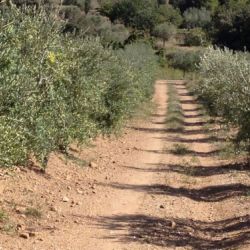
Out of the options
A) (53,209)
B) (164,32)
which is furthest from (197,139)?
(164,32)

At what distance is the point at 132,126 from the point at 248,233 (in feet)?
56.3

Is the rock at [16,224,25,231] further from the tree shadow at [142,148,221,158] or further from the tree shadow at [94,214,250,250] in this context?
the tree shadow at [142,148,221,158]

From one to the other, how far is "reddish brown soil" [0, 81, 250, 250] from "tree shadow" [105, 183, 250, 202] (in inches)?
1.0

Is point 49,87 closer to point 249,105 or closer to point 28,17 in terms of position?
point 28,17

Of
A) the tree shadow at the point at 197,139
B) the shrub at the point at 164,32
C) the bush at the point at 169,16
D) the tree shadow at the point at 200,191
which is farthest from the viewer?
the bush at the point at 169,16

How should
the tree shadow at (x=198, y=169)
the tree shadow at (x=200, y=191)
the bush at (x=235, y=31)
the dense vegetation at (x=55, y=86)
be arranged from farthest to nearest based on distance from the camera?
the bush at (x=235, y=31), the tree shadow at (x=198, y=169), the tree shadow at (x=200, y=191), the dense vegetation at (x=55, y=86)

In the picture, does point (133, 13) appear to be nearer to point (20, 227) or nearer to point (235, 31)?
point (235, 31)

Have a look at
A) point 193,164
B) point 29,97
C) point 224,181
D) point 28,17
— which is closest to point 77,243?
point 29,97

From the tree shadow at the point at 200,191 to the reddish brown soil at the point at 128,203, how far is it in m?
0.03

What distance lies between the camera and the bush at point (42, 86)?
8.70m

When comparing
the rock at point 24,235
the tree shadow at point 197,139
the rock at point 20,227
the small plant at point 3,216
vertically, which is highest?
the small plant at point 3,216

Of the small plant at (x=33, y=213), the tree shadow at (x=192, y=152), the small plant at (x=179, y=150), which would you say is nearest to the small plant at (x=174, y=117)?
the small plant at (x=179, y=150)

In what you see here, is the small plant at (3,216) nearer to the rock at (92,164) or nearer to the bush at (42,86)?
the bush at (42,86)

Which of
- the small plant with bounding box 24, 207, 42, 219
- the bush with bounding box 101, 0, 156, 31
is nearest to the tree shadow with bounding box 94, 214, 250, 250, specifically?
the small plant with bounding box 24, 207, 42, 219
